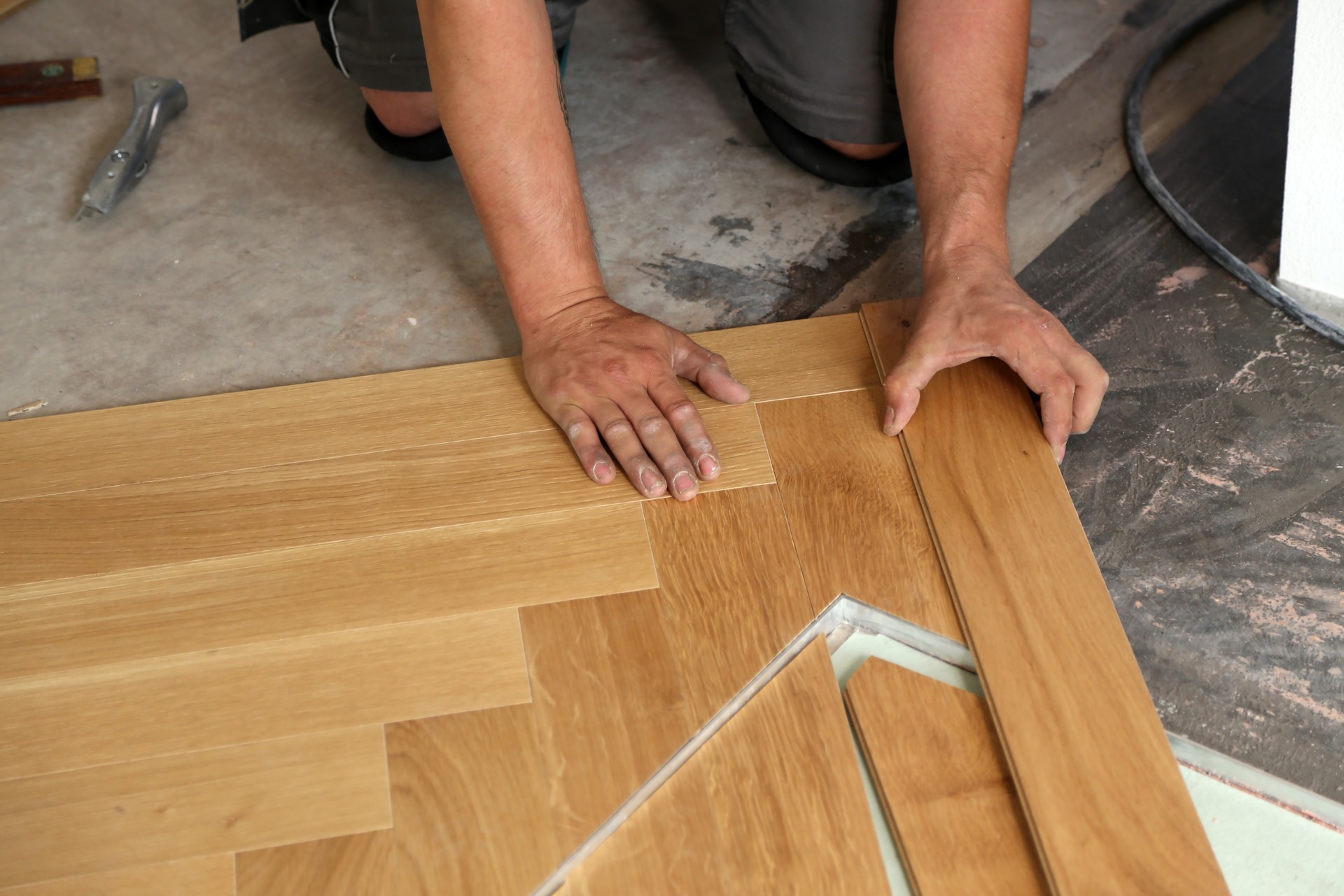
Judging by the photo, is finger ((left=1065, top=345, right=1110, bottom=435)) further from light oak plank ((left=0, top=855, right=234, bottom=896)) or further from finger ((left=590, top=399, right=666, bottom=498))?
light oak plank ((left=0, top=855, right=234, bottom=896))

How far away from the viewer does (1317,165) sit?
1.77 m

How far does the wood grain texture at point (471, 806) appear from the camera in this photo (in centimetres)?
116

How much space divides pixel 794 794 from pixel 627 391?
61 centimetres

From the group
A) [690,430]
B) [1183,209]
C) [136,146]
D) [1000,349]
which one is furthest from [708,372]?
[136,146]

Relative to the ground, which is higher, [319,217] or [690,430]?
[690,430]

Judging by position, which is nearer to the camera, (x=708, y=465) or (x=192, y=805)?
(x=192, y=805)

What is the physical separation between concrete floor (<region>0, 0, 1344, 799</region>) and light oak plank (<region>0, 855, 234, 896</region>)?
33.4 inches

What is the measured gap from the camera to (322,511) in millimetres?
1503

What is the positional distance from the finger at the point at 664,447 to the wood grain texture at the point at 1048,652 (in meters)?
0.33

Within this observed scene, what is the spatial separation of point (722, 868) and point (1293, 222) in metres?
1.49

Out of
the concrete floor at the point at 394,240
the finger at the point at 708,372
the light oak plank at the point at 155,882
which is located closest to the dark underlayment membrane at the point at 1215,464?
the concrete floor at the point at 394,240

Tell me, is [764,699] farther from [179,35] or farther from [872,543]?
[179,35]

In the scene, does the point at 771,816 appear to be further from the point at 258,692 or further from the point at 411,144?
the point at 411,144

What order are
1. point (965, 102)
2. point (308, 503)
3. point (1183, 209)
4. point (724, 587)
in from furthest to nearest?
point (1183, 209) → point (965, 102) → point (308, 503) → point (724, 587)
